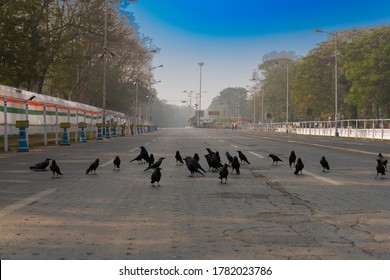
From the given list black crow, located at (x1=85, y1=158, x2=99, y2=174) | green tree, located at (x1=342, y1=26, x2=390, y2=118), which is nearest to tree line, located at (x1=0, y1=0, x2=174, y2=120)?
black crow, located at (x1=85, y1=158, x2=99, y2=174)

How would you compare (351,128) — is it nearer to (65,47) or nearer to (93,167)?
(65,47)

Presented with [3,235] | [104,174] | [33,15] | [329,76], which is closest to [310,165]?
[104,174]

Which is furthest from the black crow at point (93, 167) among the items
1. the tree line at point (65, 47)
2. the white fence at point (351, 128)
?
the white fence at point (351, 128)

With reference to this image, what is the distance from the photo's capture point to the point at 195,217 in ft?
21.5

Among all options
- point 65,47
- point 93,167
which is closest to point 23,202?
point 93,167

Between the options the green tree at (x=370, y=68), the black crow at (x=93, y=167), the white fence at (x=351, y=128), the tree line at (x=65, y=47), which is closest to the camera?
the black crow at (x=93, y=167)

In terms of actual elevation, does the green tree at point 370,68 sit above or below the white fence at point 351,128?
above

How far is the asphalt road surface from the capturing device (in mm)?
4789

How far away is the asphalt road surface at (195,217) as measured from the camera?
479 cm

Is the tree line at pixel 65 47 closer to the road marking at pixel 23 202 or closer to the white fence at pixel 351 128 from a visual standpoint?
the white fence at pixel 351 128

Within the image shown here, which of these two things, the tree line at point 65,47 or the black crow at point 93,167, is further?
the tree line at point 65,47

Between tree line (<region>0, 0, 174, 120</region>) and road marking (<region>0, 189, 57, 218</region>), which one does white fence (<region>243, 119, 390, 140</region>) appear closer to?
tree line (<region>0, 0, 174, 120</region>)

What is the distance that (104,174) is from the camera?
12.2 metres

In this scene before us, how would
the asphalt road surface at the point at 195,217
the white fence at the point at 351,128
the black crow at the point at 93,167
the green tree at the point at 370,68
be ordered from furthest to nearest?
the green tree at the point at 370,68 < the white fence at the point at 351,128 < the black crow at the point at 93,167 < the asphalt road surface at the point at 195,217
